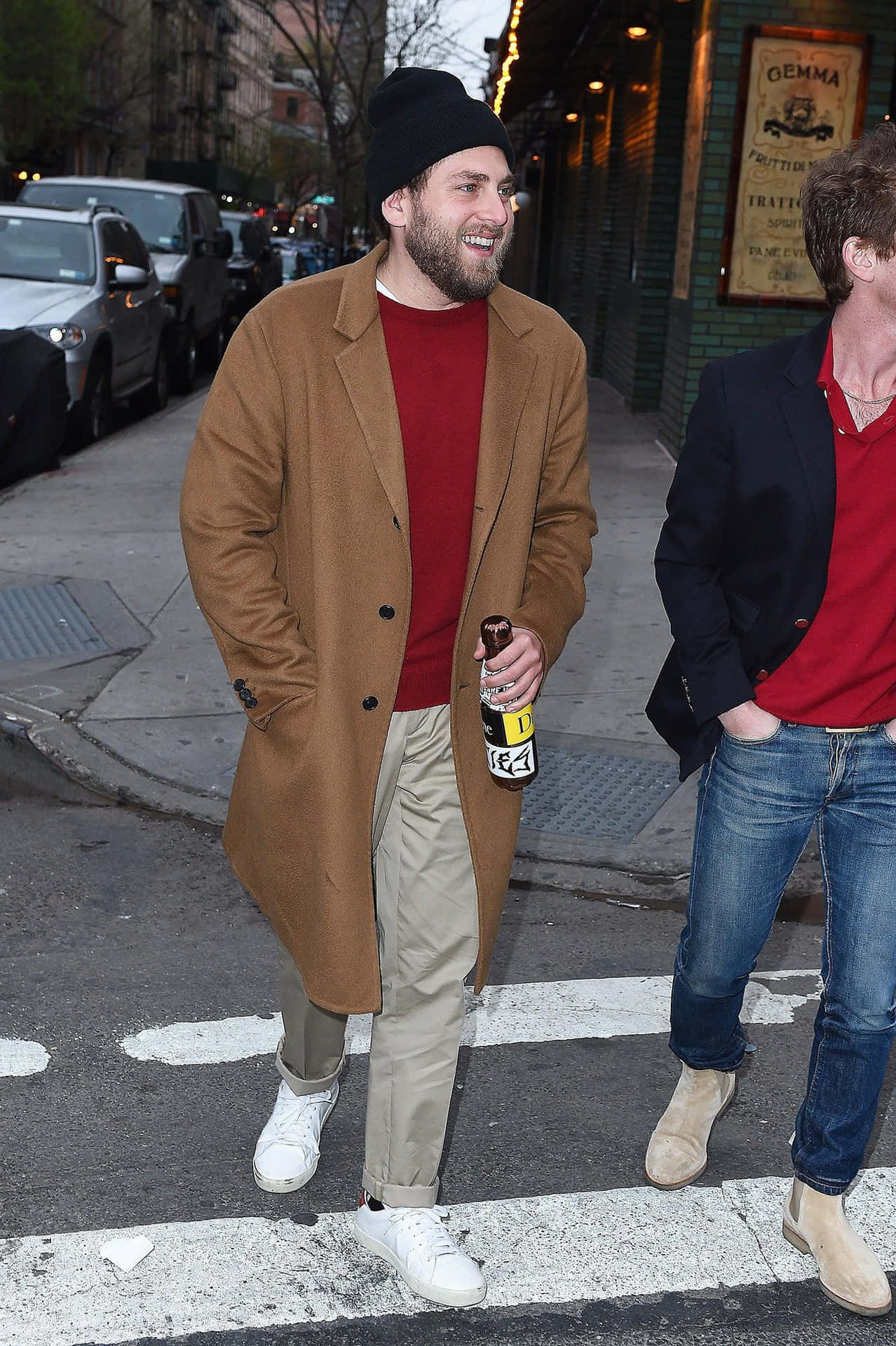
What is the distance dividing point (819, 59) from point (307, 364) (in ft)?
31.1

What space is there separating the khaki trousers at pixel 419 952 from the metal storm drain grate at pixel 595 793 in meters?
2.45

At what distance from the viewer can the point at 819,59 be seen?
10.9 meters

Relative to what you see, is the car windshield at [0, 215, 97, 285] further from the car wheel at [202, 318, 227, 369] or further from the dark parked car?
the dark parked car

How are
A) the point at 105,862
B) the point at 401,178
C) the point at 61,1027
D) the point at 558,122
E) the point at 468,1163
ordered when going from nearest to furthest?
the point at 401,178, the point at 468,1163, the point at 61,1027, the point at 105,862, the point at 558,122

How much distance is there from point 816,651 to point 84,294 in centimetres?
1093

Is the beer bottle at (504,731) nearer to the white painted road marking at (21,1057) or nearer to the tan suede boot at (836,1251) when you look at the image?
the tan suede boot at (836,1251)

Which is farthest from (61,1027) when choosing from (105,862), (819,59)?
(819,59)

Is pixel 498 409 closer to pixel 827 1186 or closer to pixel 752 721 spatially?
pixel 752 721

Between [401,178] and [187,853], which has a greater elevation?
[401,178]

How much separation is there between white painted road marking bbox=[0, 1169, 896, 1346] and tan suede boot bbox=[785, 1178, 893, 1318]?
75 millimetres

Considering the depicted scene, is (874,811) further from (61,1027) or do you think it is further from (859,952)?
(61,1027)

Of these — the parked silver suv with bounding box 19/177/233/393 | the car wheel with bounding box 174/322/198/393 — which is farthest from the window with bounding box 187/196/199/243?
the car wheel with bounding box 174/322/198/393

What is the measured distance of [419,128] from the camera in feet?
8.89

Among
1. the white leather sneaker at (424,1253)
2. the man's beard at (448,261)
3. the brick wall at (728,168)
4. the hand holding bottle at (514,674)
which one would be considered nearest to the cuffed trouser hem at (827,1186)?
the white leather sneaker at (424,1253)
